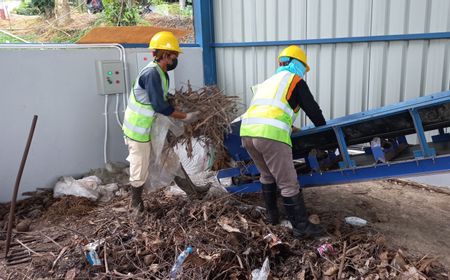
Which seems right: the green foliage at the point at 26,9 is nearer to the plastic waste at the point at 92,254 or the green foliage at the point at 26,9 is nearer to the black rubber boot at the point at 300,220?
the plastic waste at the point at 92,254

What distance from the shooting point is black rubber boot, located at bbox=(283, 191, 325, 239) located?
3.33 meters

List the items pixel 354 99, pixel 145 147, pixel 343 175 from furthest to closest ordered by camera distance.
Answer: pixel 354 99 < pixel 145 147 < pixel 343 175

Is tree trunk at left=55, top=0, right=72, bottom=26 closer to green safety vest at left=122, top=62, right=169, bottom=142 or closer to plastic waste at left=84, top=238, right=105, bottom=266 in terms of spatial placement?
green safety vest at left=122, top=62, right=169, bottom=142

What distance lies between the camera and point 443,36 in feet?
13.9

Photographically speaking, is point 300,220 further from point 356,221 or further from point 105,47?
point 105,47

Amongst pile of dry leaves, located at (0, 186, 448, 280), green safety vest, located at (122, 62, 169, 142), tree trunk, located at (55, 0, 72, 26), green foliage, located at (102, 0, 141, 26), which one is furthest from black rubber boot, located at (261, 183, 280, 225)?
tree trunk, located at (55, 0, 72, 26)

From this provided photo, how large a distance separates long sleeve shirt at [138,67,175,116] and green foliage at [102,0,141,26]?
8.22 m

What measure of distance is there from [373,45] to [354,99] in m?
0.76

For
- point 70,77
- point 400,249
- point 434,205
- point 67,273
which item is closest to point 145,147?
point 67,273

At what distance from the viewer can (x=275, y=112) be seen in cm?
314

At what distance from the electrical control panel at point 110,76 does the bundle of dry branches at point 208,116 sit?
1596 mm

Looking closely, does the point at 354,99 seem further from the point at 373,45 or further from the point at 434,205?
the point at 434,205

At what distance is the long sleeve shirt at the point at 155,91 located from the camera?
3.54 m

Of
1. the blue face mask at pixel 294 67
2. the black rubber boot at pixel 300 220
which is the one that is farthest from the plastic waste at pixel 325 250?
the blue face mask at pixel 294 67
